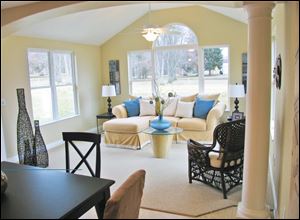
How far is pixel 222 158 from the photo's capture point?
3.42 metres

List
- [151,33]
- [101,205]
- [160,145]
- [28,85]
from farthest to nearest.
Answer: [28,85] < [151,33] < [160,145] < [101,205]

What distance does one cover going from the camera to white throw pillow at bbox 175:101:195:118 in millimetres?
6031

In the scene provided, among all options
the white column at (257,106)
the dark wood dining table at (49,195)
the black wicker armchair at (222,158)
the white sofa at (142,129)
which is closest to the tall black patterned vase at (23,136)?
the white sofa at (142,129)

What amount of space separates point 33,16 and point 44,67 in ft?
11.8

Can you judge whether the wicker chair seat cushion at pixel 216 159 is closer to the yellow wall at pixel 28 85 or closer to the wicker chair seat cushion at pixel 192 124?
the wicker chair seat cushion at pixel 192 124

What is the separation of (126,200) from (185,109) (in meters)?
4.46

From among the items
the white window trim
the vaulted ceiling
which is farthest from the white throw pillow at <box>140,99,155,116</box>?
the vaulted ceiling

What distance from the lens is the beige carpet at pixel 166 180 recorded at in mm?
3123

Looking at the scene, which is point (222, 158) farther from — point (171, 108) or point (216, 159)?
point (171, 108)

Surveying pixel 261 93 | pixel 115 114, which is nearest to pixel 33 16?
pixel 261 93

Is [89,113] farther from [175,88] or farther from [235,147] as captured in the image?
[235,147]

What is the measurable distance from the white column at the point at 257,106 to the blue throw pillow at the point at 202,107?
347cm

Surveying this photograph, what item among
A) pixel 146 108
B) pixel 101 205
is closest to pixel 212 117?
pixel 146 108

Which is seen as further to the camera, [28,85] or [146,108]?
[146,108]
